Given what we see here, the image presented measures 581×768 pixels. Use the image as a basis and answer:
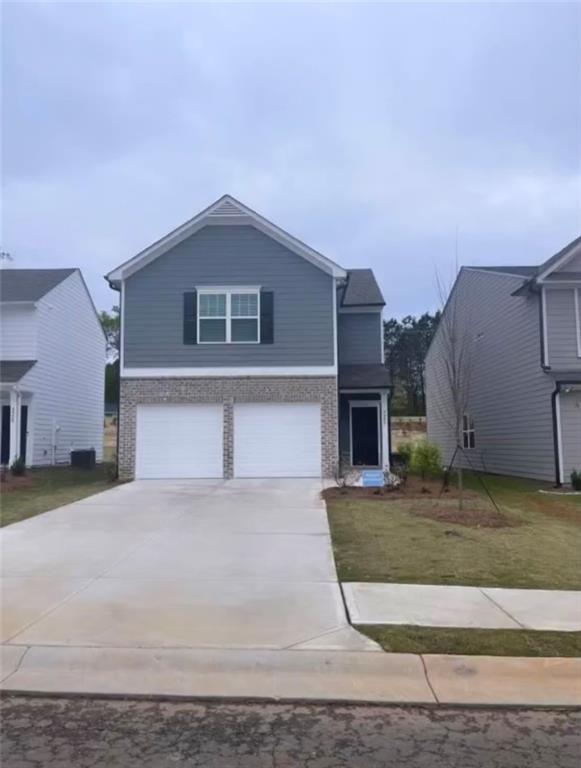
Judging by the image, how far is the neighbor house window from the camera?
25.0m

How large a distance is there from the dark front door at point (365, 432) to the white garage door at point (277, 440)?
2.71 meters

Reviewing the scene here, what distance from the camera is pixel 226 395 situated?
59.9ft

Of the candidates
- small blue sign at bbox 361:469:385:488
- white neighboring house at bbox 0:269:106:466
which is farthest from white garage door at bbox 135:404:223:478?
white neighboring house at bbox 0:269:106:466

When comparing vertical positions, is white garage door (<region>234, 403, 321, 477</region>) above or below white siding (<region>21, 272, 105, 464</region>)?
below

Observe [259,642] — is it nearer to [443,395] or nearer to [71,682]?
[71,682]

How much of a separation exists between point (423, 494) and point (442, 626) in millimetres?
9319

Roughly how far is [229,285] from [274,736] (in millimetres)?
15994

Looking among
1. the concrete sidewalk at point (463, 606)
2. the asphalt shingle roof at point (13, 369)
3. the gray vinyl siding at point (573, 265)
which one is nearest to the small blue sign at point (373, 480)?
the concrete sidewalk at point (463, 606)

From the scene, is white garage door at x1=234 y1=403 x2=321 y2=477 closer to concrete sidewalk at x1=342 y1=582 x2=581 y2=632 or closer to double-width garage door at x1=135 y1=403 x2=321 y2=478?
double-width garage door at x1=135 y1=403 x2=321 y2=478

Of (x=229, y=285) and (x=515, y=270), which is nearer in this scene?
(x=229, y=285)

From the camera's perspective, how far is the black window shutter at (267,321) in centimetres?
1845

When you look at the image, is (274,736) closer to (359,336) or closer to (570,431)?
(570,431)

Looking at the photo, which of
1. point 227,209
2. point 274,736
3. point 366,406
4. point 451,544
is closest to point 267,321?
point 227,209

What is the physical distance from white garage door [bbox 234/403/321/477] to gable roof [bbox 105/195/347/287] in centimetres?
435
